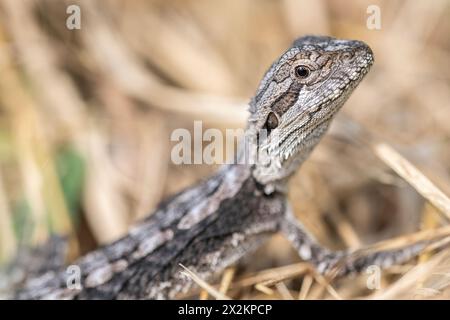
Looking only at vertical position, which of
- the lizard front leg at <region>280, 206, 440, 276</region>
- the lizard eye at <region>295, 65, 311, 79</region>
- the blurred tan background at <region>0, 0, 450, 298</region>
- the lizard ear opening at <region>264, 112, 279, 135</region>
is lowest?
the lizard front leg at <region>280, 206, 440, 276</region>

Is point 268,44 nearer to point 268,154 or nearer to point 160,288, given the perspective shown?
point 268,154

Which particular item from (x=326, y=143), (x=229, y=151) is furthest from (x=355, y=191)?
(x=229, y=151)

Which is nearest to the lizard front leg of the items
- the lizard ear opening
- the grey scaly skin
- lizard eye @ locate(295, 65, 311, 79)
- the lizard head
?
the grey scaly skin

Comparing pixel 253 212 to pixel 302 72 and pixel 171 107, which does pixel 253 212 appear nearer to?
pixel 302 72

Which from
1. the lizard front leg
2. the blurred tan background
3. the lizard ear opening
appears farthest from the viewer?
the blurred tan background

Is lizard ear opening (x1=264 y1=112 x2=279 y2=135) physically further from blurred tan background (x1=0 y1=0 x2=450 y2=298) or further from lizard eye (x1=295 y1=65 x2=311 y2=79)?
blurred tan background (x1=0 y1=0 x2=450 y2=298)

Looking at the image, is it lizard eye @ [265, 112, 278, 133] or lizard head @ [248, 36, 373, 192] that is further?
lizard eye @ [265, 112, 278, 133]

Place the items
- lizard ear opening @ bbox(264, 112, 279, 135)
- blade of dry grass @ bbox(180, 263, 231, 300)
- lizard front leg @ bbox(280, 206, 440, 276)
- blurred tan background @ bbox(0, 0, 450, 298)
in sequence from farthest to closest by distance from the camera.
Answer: blurred tan background @ bbox(0, 0, 450, 298), lizard front leg @ bbox(280, 206, 440, 276), lizard ear opening @ bbox(264, 112, 279, 135), blade of dry grass @ bbox(180, 263, 231, 300)

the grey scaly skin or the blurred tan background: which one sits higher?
the blurred tan background
